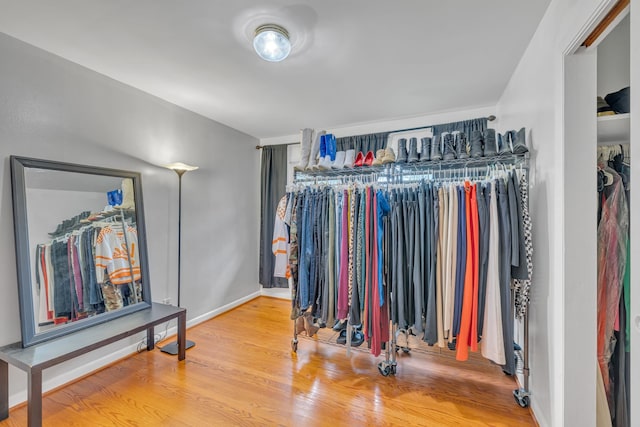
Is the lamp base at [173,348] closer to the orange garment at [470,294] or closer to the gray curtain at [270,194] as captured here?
the gray curtain at [270,194]

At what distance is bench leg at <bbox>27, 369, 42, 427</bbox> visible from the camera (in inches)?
64.1

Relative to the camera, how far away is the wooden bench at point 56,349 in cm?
165

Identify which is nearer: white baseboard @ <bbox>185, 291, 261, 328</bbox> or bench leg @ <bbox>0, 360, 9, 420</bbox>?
bench leg @ <bbox>0, 360, 9, 420</bbox>

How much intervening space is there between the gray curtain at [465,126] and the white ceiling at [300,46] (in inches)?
6.7

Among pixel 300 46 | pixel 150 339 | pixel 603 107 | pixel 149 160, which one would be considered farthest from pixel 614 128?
pixel 150 339

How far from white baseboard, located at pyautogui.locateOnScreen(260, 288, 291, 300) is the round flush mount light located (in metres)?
3.21

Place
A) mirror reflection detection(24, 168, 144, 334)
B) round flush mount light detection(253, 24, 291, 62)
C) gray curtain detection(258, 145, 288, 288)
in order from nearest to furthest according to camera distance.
→ 1. round flush mount light detection(253, 24, 291, 62)
2. mirror reflection detection(24, 168, 144, 334)
3. gray curtain detection(258, 145, 288, 288)

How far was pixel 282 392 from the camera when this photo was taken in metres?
2.09

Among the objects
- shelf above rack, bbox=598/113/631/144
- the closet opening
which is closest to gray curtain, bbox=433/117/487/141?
shelf above rack, bbox=598/113/631/144

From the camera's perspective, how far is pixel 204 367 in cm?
242

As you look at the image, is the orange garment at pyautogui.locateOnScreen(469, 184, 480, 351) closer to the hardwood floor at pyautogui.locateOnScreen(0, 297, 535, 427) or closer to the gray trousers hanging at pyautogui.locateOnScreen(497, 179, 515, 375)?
the gray trousers hanging at pyautogui.locateOnScreen(497, 179, 515, 375)

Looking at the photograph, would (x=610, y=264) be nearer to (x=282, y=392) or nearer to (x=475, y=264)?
(x=475, y=264)

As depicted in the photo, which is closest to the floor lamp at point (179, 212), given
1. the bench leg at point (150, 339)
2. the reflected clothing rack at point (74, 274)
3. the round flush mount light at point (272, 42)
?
the bench leg at point (150, 339)

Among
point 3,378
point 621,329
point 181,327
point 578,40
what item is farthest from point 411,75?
point 3,378
